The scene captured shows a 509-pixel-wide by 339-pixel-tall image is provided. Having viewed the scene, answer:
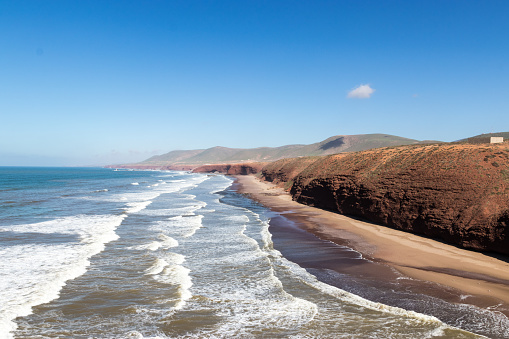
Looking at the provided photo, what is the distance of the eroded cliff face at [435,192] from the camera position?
14.4 meters

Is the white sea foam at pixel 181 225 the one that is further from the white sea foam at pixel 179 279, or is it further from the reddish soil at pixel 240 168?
the reddish soil at pixel 240 168

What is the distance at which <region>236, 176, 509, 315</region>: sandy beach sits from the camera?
9.73 metres

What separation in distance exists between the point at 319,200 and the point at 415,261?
1752 centimetres

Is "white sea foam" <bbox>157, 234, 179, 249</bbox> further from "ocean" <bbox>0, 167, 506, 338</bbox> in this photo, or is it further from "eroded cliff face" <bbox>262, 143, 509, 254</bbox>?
"eroded cliff face" <bbox>262, 143, 509, 254</bbox>

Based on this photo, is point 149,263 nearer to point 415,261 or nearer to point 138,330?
point 138,330

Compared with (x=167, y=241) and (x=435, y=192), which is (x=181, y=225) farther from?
(x=435, y=192)

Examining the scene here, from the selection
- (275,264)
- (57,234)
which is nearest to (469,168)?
(275,264)

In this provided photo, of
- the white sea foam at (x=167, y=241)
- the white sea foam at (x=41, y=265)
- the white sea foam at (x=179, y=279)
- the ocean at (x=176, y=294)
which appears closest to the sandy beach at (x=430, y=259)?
the ocean at (x=176, y=294)

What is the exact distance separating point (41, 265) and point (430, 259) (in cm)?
1577

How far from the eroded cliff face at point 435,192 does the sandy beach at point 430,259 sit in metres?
0.77

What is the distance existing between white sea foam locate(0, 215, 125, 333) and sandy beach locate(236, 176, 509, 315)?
470 inches

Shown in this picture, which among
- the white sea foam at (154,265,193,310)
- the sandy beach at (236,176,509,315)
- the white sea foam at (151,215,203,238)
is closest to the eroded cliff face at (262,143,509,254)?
the sandy beach at (236,176,509,315)

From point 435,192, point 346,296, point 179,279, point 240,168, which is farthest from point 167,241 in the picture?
point 240,168

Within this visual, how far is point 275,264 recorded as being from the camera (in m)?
12.8
